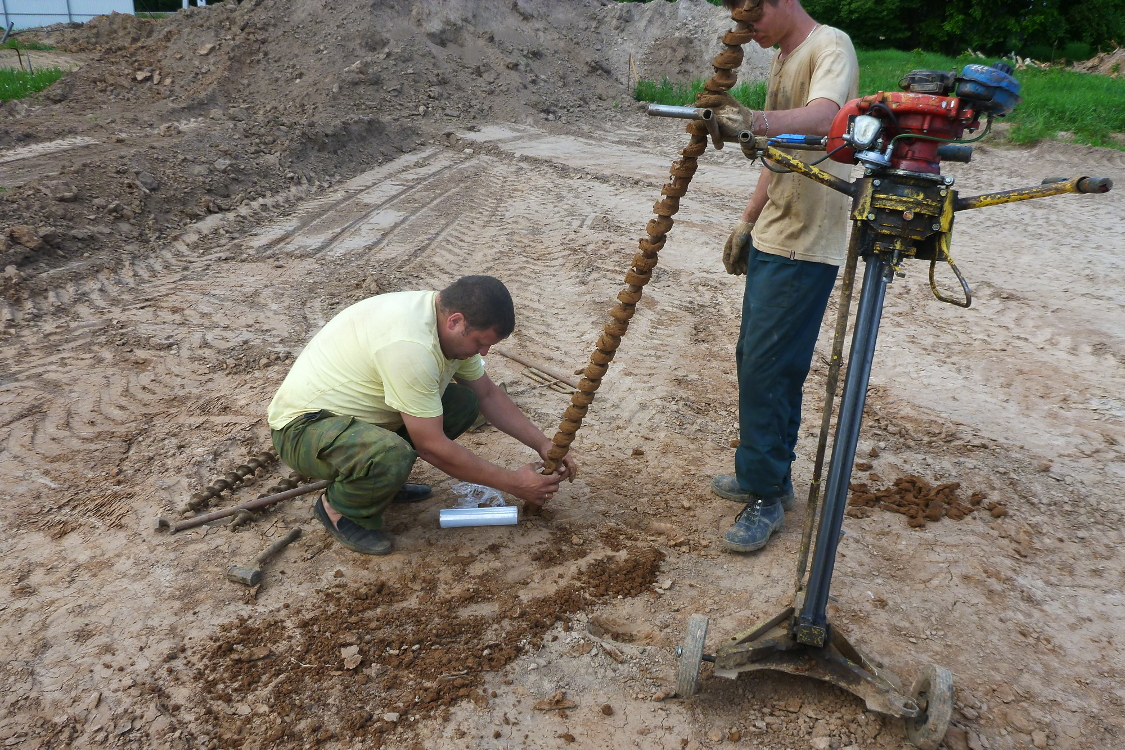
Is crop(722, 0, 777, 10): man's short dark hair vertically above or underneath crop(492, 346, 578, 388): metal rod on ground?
above

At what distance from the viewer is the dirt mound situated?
53.4 ft

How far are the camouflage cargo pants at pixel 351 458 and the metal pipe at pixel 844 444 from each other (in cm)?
155

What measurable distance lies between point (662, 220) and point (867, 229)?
0.82 metres

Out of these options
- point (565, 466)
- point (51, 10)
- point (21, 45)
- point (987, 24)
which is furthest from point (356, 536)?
point (51, 10)

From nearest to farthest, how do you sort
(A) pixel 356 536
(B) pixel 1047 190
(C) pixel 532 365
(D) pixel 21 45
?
(B) pixel 1047 190
(A) pixel 356 536
(C) pixel 532 365
(D) pixel 21 45

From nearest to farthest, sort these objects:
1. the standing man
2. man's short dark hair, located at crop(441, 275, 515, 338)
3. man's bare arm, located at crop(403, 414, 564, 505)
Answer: the standing man < man's short dark hair, located at crop(441, 275, 515, 338) < man's bare arm, located at crop(403, 414, 564, 505)

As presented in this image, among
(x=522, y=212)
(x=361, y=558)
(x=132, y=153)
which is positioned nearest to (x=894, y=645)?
(x=361, y=558)

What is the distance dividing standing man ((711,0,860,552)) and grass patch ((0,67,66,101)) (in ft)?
43.4

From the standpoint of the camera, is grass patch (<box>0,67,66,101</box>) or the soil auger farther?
grass patch (<box>0,67,66,101</box>)

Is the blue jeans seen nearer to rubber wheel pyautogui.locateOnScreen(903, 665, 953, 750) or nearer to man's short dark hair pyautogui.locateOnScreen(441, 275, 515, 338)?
man's short dark hair pyautogui.locateOnScreen(441, 275, 515, 338)

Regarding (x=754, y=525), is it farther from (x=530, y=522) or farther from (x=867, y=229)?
(x=867, y=229)

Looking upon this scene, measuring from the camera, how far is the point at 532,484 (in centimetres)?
303

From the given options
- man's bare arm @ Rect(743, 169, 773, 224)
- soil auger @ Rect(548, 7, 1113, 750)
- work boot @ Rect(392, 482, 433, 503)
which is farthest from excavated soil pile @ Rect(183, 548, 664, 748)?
man's bare arm @ Rect(743, 169, 773, 224)

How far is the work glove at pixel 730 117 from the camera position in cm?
216
